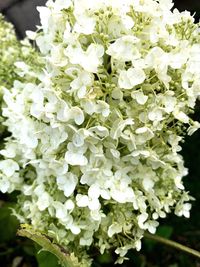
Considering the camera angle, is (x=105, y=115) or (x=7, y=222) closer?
(x=105, y=115)

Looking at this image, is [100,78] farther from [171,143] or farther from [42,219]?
[42,219]

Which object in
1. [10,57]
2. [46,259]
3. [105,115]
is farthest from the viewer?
[10,57]

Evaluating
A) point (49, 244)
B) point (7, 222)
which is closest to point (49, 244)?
point (49, 244)

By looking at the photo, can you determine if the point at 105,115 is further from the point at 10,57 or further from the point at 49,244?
the point at 10,57

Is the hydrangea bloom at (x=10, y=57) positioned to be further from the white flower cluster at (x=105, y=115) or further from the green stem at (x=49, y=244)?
the green stem at (x=49, y=244)

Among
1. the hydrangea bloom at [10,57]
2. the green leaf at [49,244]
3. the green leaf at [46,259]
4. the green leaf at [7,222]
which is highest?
the hydrangea bloom at [10,57]

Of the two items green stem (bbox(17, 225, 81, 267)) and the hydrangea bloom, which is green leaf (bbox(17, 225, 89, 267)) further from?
the hydrangea bloom

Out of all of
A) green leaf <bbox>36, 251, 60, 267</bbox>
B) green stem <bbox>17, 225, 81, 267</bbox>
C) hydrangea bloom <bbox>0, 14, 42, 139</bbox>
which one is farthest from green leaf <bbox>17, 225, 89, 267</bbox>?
hydrangea bloom <bbox>0, 14, 42, 139</bbox>

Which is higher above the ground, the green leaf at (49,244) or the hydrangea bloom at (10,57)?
the hydrangea bloom at (10,57)

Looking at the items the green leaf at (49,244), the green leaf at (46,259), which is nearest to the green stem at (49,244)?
the green leaf at (49,244)
